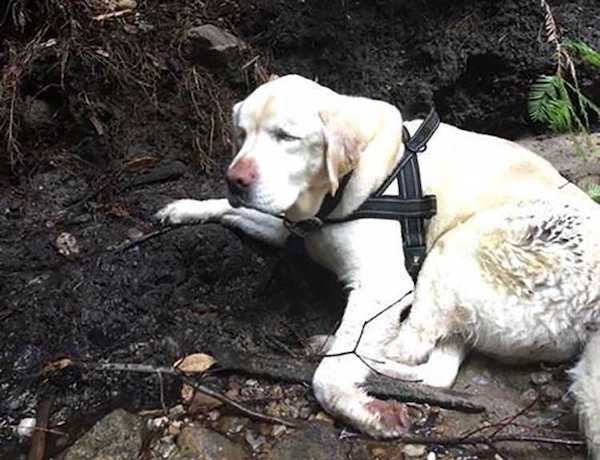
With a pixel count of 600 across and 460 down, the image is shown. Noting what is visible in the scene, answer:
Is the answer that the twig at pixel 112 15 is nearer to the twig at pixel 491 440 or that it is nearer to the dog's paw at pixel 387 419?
the dog's paw at pixel 387 419

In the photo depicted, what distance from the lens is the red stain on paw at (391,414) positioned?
8.55 feet

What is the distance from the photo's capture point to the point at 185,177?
3969mm

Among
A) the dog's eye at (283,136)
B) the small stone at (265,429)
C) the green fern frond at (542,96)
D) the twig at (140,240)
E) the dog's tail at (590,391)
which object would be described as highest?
the dog's eye at (283,136)

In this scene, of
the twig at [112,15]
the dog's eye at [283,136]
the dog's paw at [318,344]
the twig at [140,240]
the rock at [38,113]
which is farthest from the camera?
the twig at [112,15]

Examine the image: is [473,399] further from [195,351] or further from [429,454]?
[195,351]

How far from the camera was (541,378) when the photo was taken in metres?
2.93

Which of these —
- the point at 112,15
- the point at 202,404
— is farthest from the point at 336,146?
the point at 112,15

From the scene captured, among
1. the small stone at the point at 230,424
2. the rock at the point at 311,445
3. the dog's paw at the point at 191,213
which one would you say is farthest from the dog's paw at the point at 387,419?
the dog's paw at the point at 191,213

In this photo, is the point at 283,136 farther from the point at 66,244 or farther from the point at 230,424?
the point at 66,244

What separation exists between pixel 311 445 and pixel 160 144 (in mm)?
2248

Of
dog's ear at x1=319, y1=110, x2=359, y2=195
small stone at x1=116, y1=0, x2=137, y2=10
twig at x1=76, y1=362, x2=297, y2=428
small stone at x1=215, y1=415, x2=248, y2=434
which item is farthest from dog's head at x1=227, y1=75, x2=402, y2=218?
small stone at x1=116, y1=0, x2=137, y2=10

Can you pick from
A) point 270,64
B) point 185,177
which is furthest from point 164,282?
point 270,64

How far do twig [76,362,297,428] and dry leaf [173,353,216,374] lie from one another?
3.3 inches

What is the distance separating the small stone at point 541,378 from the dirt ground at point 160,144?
0.17 feet
